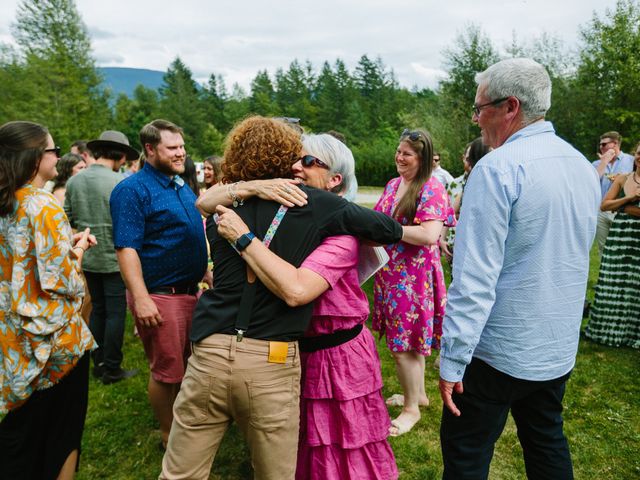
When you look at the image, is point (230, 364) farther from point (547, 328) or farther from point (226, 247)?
point (547, 328)

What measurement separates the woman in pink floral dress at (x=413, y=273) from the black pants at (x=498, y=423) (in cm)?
130

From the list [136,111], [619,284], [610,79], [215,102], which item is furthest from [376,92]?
[619,284]

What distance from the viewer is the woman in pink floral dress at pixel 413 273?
3371mm

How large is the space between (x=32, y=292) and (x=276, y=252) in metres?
1.41

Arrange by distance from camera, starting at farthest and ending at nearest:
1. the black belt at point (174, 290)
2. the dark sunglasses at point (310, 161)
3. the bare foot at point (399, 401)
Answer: the bare foot at point (399, 401)
the black belt at point (174, 290)
the dark sunglasses at point (310, 161)

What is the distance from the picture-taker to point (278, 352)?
1.90 m

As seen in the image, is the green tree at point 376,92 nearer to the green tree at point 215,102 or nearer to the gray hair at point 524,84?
the green tree at point 215,102

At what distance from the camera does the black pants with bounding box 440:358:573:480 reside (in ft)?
6.83

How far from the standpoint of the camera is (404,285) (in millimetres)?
3543

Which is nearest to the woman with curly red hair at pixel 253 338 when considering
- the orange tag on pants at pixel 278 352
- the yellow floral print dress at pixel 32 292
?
the orange tag on pants at pixel 278 352

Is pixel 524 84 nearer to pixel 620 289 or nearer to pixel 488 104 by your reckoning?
pixel 488 104

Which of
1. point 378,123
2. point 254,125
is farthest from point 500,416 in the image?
point 378,123

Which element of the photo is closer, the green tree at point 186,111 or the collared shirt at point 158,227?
the collared shirt at point 158,227

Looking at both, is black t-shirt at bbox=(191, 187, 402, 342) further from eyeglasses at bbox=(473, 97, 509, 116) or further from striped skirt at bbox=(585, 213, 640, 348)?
striped skirt at bbox=(585, 213, 640, 348)
